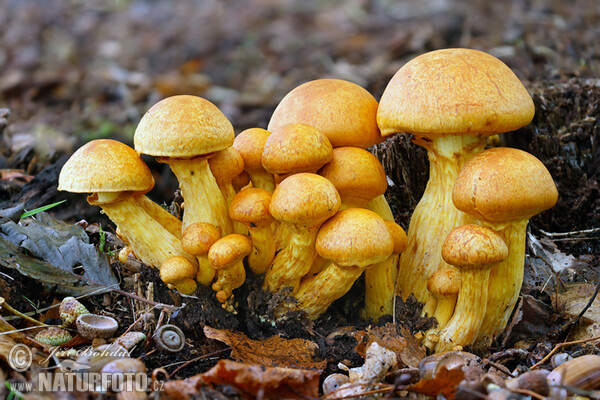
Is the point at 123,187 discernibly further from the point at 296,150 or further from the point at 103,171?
the point at 296,150

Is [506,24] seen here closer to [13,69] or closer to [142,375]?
[142,375]

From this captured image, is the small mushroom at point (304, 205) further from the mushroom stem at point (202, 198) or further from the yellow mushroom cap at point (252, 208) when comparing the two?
the mushroom stem at point (202, 198)

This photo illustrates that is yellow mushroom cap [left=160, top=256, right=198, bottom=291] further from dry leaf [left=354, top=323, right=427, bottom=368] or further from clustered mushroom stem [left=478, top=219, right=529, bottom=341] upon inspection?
clustered mushroom stem [left=478, top=219, right=529, bottom=341]

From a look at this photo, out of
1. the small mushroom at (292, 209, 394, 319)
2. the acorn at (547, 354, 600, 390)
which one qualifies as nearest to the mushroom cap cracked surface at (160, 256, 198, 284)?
the small mushroom at (292, 209, 394, 319)

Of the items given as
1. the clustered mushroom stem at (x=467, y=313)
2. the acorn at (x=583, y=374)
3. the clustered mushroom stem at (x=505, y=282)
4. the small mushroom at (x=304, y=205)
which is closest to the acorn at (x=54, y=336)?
the small mushroom at (x=304, y=205)

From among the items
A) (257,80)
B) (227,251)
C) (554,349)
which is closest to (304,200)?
(227,251)

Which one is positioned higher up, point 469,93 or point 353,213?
point 469,93

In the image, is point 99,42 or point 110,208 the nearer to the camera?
point 110,208

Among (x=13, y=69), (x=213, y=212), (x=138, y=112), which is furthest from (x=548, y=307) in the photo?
(x=13, y=69)
